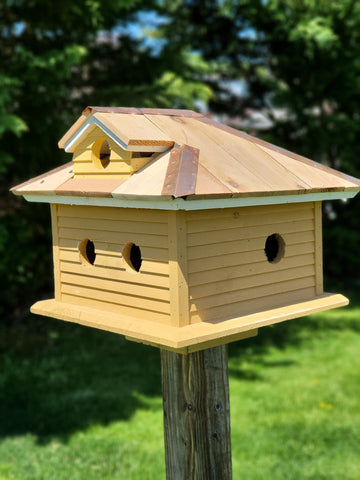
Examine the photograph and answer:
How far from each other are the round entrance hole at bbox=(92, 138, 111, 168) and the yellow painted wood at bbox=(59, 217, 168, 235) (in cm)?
25

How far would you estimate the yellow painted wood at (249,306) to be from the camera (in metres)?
2.22

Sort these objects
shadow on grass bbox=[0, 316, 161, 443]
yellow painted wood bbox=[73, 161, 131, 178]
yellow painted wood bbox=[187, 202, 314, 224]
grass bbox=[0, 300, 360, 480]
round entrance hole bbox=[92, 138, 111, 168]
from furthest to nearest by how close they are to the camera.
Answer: shadow on grass bbox=[0, 316, 161, 443] → grass bbox=[0, 300, 360, 480] → round entrance hole bbox=[92, 138, 111, 168] → yellow painted wood bbox=[73, 161, 131, 178] → yellow painted wood bbox=[187, 202, 314, 224]

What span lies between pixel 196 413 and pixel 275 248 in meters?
0.84

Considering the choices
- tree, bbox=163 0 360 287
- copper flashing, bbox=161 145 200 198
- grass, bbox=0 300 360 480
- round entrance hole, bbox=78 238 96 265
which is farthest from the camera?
tree, bbox=163 0 360 287

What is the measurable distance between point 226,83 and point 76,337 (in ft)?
20.3

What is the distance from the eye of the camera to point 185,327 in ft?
6.97

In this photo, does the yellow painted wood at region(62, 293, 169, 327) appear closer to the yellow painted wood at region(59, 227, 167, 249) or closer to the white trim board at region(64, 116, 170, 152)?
the yellow painted wood at region(59, 227, 167, 249)

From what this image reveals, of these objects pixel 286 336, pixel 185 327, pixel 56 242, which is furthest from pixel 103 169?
pixel 286 336

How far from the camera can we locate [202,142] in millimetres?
2369

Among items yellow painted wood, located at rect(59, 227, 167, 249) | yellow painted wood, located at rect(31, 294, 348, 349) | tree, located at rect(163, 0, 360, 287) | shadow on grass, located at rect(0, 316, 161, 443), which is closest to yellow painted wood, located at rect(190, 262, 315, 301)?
yellow painted wood, located at rect(31, 294, 348, 349)

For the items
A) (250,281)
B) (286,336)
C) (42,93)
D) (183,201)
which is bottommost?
(286,336)

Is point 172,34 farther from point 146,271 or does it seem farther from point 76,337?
point 146,271

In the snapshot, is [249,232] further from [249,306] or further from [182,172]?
[182,172]

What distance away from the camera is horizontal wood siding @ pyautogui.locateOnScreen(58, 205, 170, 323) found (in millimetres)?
2225
